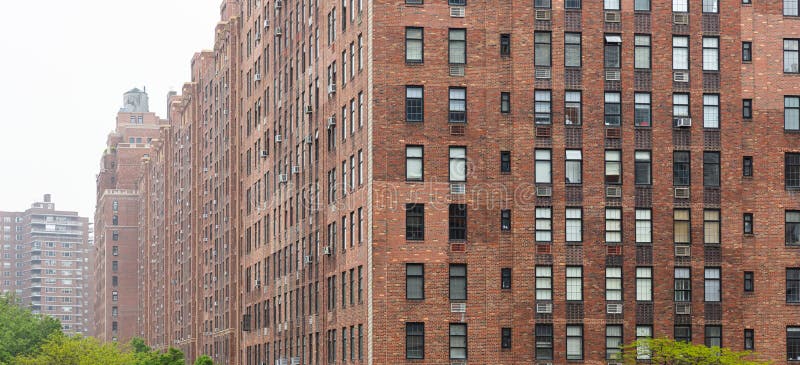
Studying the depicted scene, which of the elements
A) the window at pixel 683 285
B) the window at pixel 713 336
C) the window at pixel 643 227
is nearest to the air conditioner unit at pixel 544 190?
the window at pixel 643 227

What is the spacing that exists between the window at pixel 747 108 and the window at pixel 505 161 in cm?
1457

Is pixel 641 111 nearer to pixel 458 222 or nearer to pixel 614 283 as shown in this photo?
pixel 614 283

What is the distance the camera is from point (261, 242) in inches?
4557

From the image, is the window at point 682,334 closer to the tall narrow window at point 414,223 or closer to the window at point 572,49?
the tall narrow window at point 414,223

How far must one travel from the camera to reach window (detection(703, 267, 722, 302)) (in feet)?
Result: 263

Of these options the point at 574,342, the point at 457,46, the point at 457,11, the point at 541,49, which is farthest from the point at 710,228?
the point at 457,11

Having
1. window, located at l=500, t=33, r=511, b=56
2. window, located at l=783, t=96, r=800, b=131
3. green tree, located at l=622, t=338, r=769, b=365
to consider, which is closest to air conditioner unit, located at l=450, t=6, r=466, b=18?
window, located at l=500, t=33, r=511, b=56

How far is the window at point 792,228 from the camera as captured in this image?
82.0 metres

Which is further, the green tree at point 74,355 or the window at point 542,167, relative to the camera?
the green tree at point 74,355

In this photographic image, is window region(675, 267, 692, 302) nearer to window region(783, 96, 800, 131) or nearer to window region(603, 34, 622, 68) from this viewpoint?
window region(783, 96, 800, 131)

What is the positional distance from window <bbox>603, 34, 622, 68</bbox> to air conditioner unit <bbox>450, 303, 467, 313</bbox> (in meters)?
16.4

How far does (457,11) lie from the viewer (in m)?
78.8

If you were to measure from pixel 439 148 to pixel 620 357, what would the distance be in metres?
15.5

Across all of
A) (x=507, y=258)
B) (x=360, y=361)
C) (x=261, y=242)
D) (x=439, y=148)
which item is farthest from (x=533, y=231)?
(x=261, y=242)
